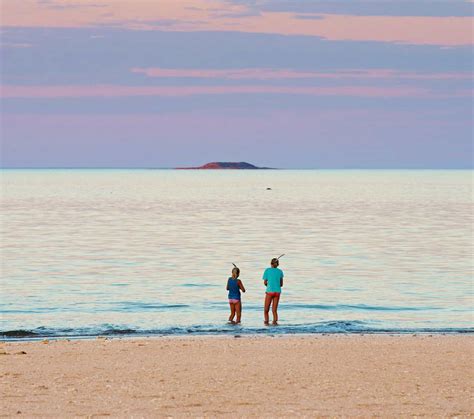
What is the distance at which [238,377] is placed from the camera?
54.5 feet

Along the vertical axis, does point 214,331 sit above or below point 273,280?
below

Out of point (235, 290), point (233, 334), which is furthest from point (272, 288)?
point (233, 334)

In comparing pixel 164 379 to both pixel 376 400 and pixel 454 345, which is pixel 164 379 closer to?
pixel 376 400

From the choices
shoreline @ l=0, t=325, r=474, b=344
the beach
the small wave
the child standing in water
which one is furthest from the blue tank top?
the beach

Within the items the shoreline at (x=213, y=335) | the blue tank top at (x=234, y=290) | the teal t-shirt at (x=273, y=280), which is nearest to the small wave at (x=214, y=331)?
the shoreline at (x=213, y=335)

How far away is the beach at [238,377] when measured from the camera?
13.9 meters

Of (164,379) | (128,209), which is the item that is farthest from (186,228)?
(164,379)

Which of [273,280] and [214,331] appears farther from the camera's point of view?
[273,280]

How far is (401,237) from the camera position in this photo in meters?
64.4

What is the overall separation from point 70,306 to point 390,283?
1408 cm

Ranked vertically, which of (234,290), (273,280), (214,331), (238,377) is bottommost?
(214,331)

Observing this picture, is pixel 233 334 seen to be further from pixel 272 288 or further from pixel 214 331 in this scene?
pixel 272 288

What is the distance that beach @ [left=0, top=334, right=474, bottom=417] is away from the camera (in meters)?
13.9

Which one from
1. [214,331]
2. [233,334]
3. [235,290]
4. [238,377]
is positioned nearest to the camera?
[238,377]
